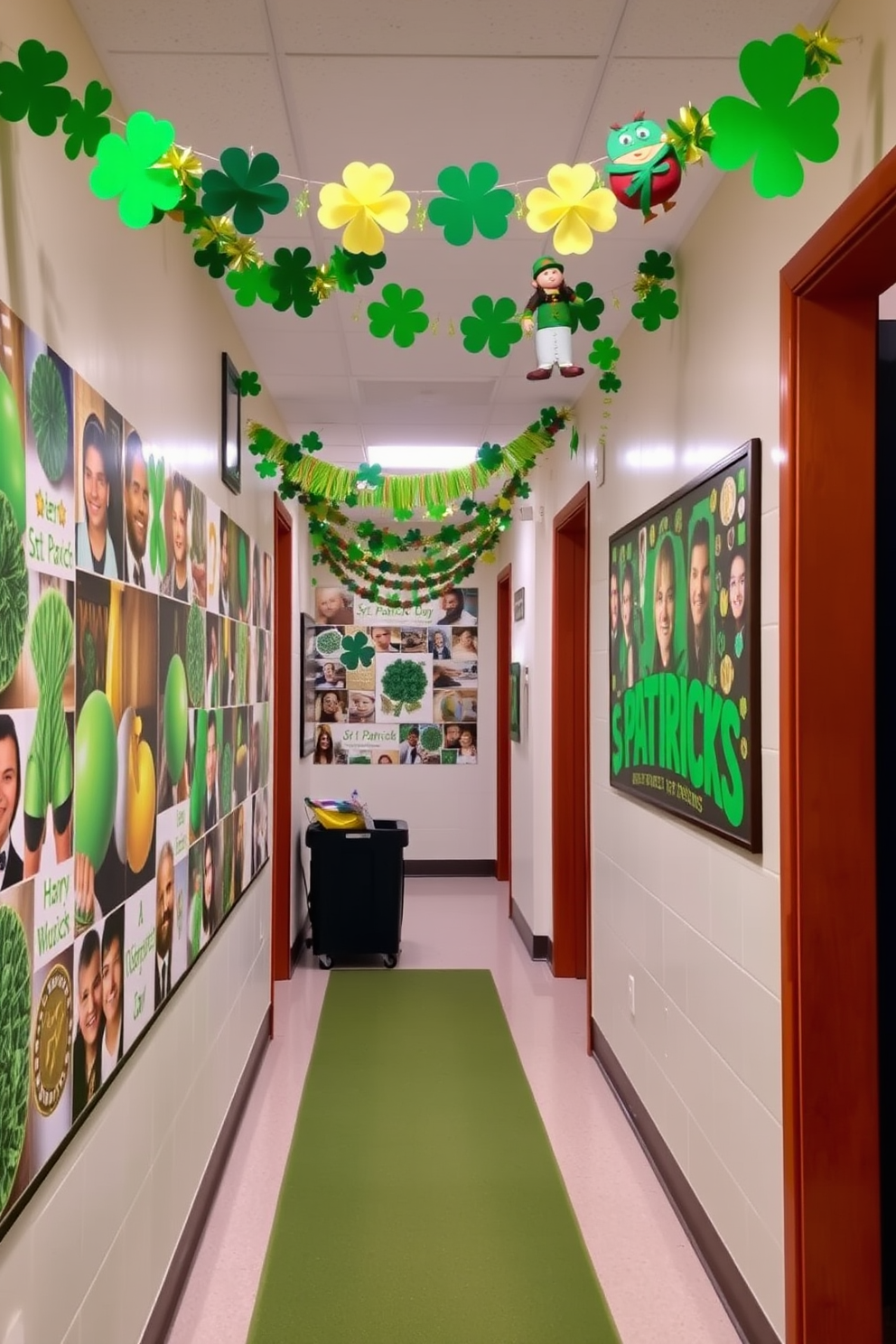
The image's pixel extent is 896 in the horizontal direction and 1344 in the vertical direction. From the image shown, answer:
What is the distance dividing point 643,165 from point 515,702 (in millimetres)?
4885

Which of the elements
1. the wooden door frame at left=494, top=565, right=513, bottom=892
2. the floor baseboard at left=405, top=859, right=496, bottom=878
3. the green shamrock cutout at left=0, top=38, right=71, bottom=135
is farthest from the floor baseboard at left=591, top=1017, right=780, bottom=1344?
the floor baseboard at left=405, top=859, right=496, bottom=878

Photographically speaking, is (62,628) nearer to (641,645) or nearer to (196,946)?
(196,946)

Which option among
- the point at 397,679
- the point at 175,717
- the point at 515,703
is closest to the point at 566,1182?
the point at 175,717

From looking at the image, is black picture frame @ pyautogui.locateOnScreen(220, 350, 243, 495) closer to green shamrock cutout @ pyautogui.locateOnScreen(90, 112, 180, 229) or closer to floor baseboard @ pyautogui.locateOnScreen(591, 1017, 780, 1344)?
green shamrock cutout @ pyautogui.locateOnScreen(90, 112, 180, 229)

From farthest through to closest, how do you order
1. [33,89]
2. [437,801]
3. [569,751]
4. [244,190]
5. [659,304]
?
[437,801]
[569,751]
[659,304]
[244,190]
[33,89]

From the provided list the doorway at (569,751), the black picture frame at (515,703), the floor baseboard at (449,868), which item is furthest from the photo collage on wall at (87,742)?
the floor baseboard at (449,868)

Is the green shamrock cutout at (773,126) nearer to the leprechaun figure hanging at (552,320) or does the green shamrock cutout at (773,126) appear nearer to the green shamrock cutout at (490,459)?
the leprechaun figure hanging at (552,320)

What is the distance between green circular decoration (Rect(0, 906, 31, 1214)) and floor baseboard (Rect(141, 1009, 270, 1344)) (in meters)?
0.97

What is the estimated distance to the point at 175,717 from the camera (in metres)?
2.47

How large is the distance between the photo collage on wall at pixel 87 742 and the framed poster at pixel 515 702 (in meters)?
3.56

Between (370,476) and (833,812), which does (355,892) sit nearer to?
(370,476)

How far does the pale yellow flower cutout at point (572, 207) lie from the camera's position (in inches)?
66.8

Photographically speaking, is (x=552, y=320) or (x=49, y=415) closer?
(x=49, y=415)

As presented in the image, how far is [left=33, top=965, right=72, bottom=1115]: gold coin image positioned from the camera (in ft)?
5.02
